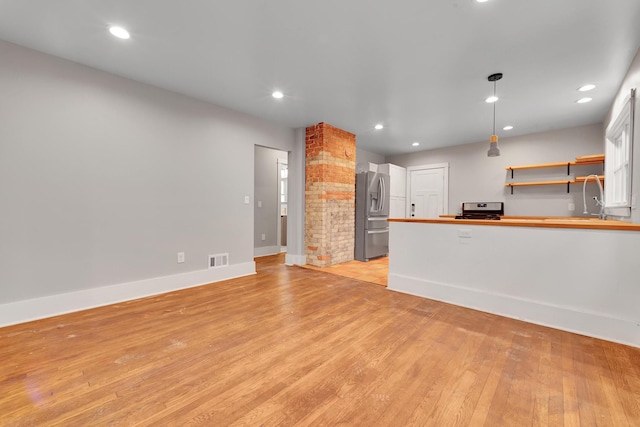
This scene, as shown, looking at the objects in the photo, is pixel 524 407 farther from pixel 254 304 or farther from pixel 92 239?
pixel 92 239

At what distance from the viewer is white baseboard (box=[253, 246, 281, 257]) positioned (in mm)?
5808

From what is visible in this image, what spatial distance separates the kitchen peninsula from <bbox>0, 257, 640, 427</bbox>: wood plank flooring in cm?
18

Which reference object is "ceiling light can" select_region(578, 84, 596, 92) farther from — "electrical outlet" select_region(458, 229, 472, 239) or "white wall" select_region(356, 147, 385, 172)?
"white wall" select_region(356, 147, 385, 172)

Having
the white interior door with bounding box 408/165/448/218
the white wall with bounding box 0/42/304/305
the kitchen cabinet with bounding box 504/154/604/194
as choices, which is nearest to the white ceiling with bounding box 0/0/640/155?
the white wall with bounding box 0/42/304/305

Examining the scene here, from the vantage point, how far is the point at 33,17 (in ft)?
6.72

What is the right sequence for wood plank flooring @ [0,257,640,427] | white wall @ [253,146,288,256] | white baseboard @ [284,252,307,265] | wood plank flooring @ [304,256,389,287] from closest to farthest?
wood plank flooring @ [0,257,640,427]
wood plank flooring @ [304,256,389,287]
white baseboard @ [284,252,307,265]
white wall @ [253,146,288,256]

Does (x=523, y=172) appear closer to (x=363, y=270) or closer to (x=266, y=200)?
(x=363, y=270)

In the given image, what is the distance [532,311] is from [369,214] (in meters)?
3.10

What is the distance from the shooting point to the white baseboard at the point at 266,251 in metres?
5.81

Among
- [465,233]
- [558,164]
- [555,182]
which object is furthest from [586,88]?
[465,233]

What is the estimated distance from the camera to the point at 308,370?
168cm

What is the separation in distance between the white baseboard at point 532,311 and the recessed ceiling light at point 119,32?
147 inches

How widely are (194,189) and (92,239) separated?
1.22m

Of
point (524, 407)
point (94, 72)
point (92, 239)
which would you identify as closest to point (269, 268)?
point (92, 239)
